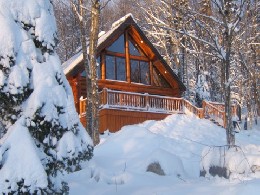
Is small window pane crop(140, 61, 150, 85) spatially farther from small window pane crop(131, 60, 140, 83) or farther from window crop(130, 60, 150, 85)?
small window pane crop(131, 60, 140, 83)

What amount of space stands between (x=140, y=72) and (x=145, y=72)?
1.28ft

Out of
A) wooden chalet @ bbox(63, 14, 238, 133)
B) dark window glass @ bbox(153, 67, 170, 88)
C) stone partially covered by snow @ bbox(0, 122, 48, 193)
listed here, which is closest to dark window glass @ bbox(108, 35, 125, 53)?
wooden chalet @ bbox(63, 14, 238, 133)

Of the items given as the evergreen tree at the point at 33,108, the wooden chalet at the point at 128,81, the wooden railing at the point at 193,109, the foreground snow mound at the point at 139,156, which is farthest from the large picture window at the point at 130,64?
the evergreen tree at the point at 33,108

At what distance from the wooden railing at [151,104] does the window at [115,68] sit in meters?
3.00

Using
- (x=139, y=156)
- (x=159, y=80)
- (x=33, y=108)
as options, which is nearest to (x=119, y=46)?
(x=159, y=80)

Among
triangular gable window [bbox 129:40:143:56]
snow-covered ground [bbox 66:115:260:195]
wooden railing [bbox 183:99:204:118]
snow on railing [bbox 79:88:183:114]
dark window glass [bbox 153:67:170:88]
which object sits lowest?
snow-covered ground [bbox 66:115:260:195]

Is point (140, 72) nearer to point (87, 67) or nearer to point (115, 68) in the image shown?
point (115, 68)

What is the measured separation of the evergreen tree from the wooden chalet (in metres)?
15.0

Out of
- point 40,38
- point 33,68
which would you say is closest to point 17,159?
point 33,68

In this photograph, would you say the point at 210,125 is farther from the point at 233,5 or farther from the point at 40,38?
the point at 40,38

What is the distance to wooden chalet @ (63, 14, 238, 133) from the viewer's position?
846 inches

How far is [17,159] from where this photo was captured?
5121 millimetres

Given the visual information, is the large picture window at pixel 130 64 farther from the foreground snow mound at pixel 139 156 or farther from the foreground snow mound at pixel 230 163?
the foreground snow mound at pixel 230 163

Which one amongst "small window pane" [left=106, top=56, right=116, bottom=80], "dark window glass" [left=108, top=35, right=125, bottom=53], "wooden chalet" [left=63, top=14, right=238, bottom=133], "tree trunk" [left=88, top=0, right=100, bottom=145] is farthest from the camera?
"dark window glass" [left=108, top=35, right=125, bottom=53]
